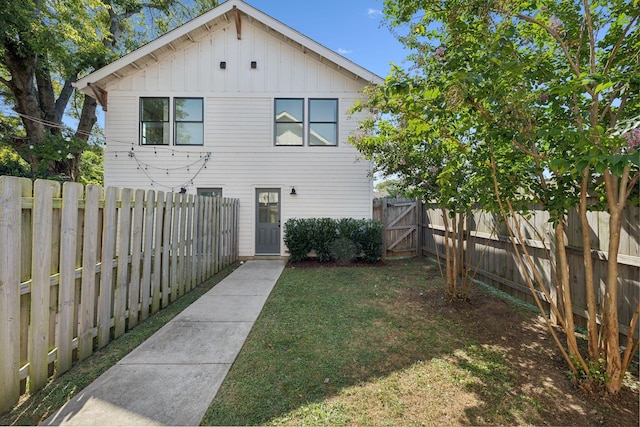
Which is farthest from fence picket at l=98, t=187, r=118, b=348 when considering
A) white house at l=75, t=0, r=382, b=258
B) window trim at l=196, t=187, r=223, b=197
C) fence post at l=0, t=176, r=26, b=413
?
window trim at l=196, t=187, r=223, b=197

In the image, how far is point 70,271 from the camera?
2826mm

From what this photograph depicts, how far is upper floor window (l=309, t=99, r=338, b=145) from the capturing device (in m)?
9.30

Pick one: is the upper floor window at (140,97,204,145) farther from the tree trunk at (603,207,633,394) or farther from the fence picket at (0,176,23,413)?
the tree trunk at (603,207,633,394)

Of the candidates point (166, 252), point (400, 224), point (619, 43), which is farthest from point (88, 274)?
point (400, 224)

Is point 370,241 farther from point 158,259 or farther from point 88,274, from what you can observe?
point 88,274

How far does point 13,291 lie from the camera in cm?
231

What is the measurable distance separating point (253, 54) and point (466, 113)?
830cm

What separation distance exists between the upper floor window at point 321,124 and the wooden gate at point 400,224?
2516 millimetres

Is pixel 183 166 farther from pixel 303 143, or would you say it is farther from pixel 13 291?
pixel 13 291

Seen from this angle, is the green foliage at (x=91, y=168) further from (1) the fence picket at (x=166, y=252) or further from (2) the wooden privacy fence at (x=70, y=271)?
(2) the wooden privacy fence at (x=70, y=271)

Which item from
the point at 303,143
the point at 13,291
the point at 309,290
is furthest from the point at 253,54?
the point at 13,291

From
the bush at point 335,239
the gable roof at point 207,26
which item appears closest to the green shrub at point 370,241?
the bush at point 335,239

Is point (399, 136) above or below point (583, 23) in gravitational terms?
below

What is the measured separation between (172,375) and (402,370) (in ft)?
7.00
